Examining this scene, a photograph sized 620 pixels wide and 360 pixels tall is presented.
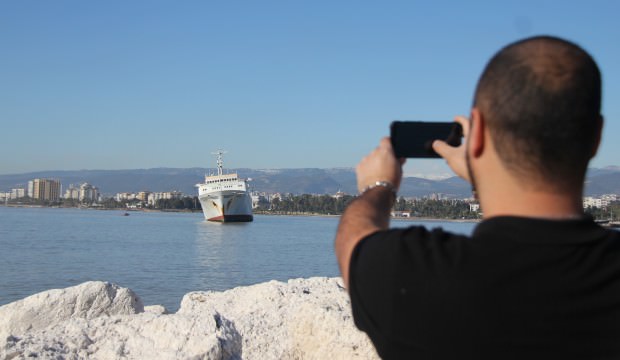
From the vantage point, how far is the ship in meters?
73.0

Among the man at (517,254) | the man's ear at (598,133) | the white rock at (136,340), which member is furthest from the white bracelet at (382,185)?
the white rock at (136,340)

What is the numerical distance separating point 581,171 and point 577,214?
0.25 feet

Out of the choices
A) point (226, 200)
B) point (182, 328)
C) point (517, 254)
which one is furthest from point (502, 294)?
point (226, 200)

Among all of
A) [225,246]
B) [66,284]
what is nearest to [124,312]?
[66,284]

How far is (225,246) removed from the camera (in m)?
41.6

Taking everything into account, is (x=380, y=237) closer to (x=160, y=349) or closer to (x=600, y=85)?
(x=600, y=85)

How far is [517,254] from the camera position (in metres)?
1.16

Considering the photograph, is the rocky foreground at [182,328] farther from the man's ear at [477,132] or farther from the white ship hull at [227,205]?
the white ship hull at [227,205]

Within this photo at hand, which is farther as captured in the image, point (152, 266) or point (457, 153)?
point (152, 266)

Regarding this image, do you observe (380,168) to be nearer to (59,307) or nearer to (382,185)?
(382,185)

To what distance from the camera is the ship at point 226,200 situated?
73.0 metres

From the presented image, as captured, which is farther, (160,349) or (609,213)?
(609,213)

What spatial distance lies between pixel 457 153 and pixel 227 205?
73405mm

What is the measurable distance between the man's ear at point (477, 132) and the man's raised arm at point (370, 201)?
0.22 meters
